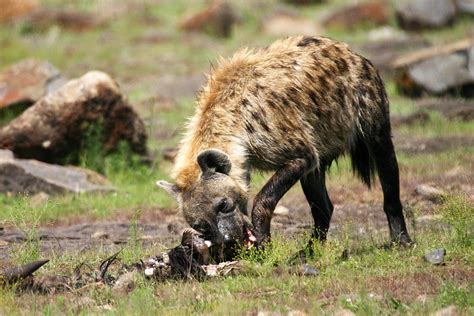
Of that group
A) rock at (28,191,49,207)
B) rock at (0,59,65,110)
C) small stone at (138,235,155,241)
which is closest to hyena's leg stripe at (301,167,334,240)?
small stone at (138,235,155,241)

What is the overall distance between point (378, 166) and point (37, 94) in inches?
215

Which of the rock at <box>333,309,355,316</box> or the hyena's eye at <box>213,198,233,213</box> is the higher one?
the hyena's eye at <box>213,198,233,213</box>

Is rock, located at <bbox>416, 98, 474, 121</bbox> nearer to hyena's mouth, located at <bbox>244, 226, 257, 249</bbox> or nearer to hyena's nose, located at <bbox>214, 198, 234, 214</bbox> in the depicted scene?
hyena's mouth, located at <bbox>244, 226, 257, 249</bbox>

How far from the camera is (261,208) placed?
585cm

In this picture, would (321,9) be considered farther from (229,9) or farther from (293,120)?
(293,120)

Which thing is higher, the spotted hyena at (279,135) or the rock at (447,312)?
the spotted hyena at (279,135)

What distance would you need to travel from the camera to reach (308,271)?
5426mm

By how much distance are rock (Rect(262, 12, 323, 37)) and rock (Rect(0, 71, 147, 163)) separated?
28.4 feet

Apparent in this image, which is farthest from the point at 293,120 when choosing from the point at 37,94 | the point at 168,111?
the point at 168,111

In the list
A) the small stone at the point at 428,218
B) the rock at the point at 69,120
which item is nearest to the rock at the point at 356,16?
the rock at the point at 69,120

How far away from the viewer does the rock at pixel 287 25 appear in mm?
18234

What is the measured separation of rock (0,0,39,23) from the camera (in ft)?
63.7

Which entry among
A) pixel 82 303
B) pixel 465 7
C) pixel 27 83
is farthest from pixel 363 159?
pixel 465 7

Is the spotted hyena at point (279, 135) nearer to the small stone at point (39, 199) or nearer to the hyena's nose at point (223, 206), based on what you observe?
the hyena's nose at point (223, 206)
